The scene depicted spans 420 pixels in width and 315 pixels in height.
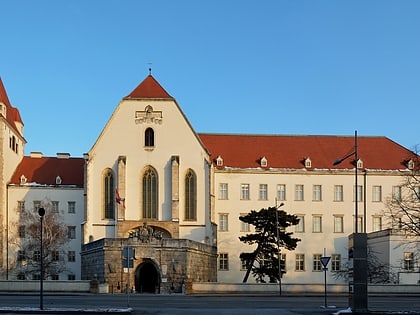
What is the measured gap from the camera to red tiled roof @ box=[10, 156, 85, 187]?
3275 inches

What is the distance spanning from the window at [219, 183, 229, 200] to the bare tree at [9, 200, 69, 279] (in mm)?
17240

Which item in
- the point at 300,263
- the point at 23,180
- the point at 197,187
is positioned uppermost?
the point at 23,180

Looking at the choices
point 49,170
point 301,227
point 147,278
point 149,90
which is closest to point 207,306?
point 147,278

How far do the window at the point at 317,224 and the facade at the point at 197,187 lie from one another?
0.11m

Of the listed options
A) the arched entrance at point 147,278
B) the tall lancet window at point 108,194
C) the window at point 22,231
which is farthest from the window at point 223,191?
the arched entrance at point 147,278

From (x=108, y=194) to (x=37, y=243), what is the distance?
31.6ft

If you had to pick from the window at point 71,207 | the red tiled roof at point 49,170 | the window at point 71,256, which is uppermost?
the red tiled roof at point 49,170

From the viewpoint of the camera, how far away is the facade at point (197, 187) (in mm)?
74250

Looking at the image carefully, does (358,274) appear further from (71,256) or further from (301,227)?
(71,256)

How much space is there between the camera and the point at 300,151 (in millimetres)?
86688

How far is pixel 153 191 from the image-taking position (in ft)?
247

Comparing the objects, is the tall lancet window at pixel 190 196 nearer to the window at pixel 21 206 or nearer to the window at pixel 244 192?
the window at pixel 244 192

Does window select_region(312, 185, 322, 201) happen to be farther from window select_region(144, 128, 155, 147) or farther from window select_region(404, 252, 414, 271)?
window select_region(144, 128, 155, 147)

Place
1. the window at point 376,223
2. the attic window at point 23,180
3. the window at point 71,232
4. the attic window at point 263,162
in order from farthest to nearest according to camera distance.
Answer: the window at point 376,223 < the attic window at point 263,162 < the attic window at point 23,180 < the window at point 71,232
